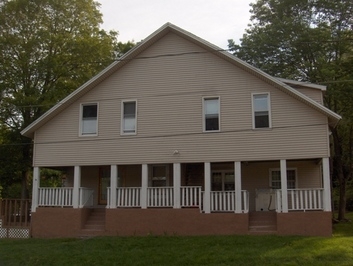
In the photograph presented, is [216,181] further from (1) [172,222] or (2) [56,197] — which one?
(2) [56,197]

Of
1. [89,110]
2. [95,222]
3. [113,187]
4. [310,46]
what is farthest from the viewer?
[310,46]

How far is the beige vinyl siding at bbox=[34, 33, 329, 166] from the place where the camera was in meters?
18.6

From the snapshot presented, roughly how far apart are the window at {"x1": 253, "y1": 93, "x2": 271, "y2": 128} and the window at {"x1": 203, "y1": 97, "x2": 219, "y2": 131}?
1623 mm

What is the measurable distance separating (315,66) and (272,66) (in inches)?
94.5

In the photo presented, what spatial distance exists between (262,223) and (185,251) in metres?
5.03

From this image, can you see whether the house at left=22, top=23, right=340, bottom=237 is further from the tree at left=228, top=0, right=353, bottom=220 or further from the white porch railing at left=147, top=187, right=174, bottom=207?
the tree at left=228, top=0, right=353, bottom=220

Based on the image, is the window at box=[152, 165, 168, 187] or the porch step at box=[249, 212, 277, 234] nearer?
the porch step at box=[249, 212, 277, 234]

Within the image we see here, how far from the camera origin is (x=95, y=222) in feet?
67.5

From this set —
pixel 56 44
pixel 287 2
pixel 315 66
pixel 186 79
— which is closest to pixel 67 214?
pixel 186 79

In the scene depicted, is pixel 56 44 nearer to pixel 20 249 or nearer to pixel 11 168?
pixel 11 168

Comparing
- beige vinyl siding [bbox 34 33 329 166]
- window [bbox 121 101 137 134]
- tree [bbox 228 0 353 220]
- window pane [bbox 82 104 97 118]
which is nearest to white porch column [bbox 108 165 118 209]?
beige vinyl siding [bbox 34 33 329 166]

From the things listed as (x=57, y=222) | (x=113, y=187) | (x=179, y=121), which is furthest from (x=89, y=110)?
(x=57, y=222)

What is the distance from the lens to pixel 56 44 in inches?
1141

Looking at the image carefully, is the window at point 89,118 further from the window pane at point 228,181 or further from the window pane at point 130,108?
the window pane at point 228,181
